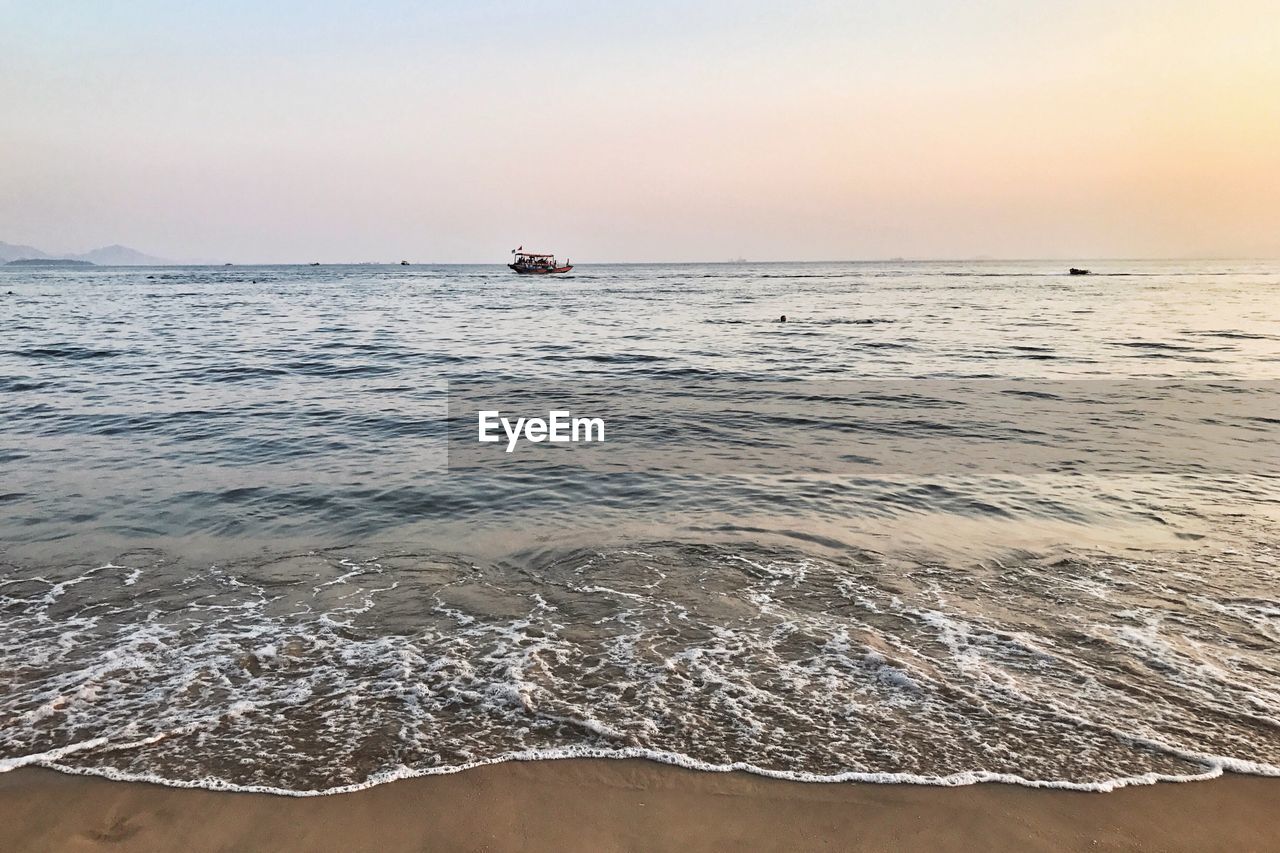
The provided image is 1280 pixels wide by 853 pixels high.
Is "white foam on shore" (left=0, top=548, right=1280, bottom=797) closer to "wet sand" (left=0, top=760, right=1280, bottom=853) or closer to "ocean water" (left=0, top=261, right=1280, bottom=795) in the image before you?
"ocean water" (left=0, top=261, right=1280, bottom=795)

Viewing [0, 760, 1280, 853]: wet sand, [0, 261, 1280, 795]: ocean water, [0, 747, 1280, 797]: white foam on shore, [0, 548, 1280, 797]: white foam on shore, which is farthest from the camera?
[0, 261, 1280, 795]: ocean water

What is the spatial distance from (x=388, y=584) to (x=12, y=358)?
85.8 feet

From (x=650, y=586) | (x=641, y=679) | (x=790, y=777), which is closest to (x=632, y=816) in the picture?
(x=790, y=777)

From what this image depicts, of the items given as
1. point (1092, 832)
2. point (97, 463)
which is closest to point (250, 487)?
point (97, 463)

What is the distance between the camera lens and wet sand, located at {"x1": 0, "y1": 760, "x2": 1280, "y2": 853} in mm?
3793

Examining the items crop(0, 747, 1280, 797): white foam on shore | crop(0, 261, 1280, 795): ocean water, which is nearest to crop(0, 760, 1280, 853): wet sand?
crop(0, 747, 1280, 797): white foam on shore

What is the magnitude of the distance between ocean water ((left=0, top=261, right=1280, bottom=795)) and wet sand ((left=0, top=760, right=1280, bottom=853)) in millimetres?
175

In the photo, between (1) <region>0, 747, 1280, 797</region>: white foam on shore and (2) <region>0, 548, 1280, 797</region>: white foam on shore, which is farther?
(2) <region>0, 548, 1280, 797</region>: white foam on shore

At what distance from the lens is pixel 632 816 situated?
13.1 feet

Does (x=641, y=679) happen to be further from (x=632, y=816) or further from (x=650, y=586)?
(x=650, y=586)

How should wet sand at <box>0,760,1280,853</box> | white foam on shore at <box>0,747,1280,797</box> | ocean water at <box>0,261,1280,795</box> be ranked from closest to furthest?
wet sand at <box>0,760,1280,853</box>, white foam on shore at <box>0,747,1280,797</box>, ocean water at <box>0,261,1280,795</box>

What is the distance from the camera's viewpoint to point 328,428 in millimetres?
14859

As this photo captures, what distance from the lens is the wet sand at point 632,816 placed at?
3793 mm

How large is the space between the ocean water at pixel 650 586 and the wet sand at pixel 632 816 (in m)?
0.18
